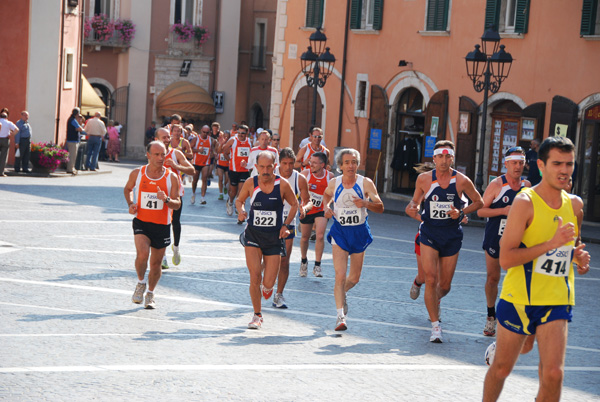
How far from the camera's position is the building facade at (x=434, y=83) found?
25.0m

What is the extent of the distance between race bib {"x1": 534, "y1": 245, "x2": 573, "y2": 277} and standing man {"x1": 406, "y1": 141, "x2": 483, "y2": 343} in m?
3.77

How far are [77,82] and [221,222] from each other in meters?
17.5

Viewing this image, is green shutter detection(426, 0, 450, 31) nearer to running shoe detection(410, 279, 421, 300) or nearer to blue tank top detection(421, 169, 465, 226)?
running shoe detection(410, 279, 421, 300)

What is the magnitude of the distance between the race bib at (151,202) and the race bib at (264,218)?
1121 mm

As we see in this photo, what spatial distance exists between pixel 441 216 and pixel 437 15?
65.8 feet

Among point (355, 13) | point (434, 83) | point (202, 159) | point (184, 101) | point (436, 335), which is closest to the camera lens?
point (436, 335)

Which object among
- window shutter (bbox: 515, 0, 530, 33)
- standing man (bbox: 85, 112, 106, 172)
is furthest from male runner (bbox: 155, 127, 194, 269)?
standing man (bbox: 85, 112, 106, 172)

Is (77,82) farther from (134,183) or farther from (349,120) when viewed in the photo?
(134,183)

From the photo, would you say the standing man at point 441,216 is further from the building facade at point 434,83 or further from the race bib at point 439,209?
the building facade at point 434,83

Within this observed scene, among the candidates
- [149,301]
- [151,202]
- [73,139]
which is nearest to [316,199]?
[151,202]

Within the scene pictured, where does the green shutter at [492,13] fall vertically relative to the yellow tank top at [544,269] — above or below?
above

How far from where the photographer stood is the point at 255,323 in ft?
33.8

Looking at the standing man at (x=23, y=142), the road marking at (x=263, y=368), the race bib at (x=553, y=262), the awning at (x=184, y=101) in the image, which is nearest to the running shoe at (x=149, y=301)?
the road marking at (x=263, y=368)

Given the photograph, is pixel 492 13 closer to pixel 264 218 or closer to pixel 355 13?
pixel 355 13
